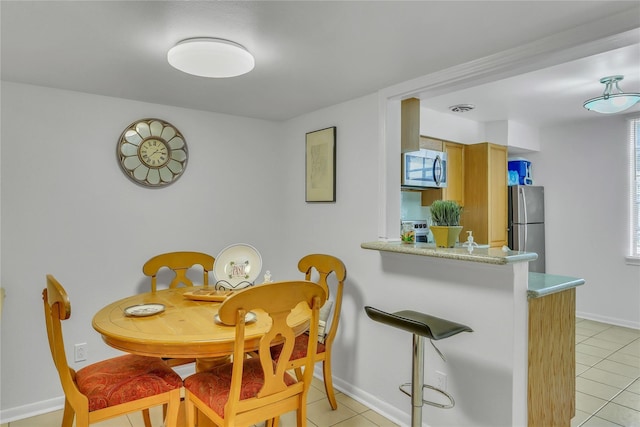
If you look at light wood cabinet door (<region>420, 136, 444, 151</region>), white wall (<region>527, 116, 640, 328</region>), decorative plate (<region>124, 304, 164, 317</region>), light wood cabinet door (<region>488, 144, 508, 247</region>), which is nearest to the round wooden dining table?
decorative plate (<region>124, 304, 164, 317</region>)

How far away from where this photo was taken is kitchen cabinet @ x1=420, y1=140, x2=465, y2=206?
401 centimetres

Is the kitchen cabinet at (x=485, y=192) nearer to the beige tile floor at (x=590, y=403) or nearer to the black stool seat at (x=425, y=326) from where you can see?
the beige tile floor at (x=590, y=403)

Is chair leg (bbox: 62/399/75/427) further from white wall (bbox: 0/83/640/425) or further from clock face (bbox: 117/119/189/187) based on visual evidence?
clock face (bbox: 117/119/189/187)

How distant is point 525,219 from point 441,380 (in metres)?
3.05

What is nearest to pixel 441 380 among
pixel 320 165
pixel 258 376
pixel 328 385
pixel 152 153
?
pixel 328 385

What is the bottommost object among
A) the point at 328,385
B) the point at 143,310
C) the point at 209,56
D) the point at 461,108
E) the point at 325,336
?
the point at 328,385

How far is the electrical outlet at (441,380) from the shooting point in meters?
2.21

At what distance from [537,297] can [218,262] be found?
188 cm

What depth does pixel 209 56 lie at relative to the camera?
71.8 inches

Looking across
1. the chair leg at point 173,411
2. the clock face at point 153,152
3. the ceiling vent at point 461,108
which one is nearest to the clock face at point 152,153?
the clock face at point 153,152

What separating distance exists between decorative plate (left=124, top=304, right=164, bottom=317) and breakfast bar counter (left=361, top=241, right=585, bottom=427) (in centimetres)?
139

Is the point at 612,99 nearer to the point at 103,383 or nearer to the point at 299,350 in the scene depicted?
the point at 299,350

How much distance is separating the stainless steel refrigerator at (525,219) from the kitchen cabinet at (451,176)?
71 cm

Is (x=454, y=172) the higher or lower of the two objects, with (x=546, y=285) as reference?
higher
